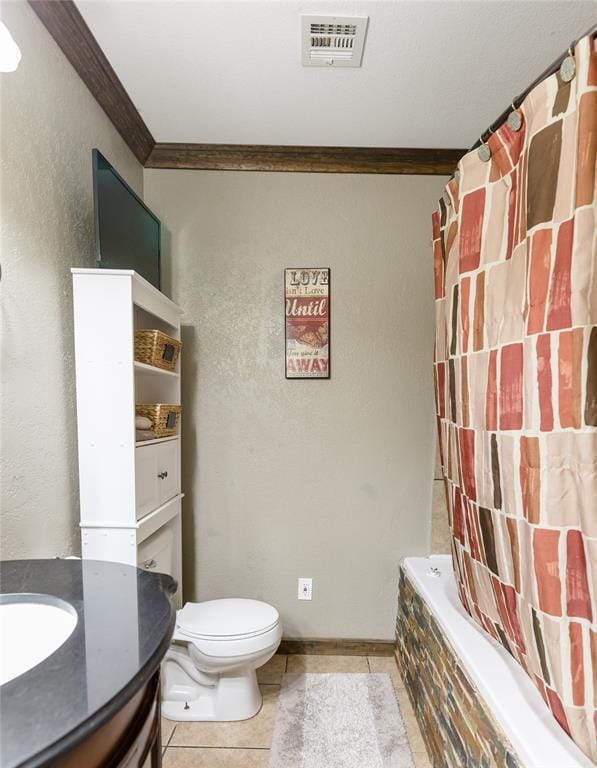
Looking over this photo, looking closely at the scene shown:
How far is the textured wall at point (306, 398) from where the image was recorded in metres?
2.02

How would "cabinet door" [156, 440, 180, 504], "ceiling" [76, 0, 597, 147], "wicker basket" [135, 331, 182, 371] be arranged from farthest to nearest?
"cabinet door" [156, 440, 180, 504], "wicker basket" [135, 331, 182, 371], "ceiling" [76, 0, 597, 147]

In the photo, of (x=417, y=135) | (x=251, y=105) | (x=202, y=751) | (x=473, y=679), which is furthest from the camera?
(x=417, y=135)

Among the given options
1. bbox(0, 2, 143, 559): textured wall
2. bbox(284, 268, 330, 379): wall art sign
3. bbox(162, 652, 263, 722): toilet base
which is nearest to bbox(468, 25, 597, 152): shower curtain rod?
bbox(284, 268, 330, 379): wall art sign

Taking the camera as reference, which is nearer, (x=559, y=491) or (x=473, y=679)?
(x=559, y=491)

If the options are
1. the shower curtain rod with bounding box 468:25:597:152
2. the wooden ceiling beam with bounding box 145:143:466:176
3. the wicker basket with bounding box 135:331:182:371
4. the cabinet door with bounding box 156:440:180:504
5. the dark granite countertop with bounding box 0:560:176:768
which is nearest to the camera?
the dark granite countertop with bounding box 0:560:176:768

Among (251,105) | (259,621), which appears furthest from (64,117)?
(259,621)

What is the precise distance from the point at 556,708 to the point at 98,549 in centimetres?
139

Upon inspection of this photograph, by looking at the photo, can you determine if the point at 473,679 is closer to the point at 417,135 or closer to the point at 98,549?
the point at 98,549

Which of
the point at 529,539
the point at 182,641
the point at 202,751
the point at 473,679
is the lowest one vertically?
the point at 202,751

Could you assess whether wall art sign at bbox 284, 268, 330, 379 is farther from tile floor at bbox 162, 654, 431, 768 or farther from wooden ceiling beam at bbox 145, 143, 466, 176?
tile floor at bbox 162, 654, 431, 768

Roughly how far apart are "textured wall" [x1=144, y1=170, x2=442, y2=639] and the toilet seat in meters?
0.27

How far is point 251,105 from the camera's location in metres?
1.67

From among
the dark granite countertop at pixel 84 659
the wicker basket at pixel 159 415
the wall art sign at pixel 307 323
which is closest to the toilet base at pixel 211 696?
the wicker basket at pixel 159 415

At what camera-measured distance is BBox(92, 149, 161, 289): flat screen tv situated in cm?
137
